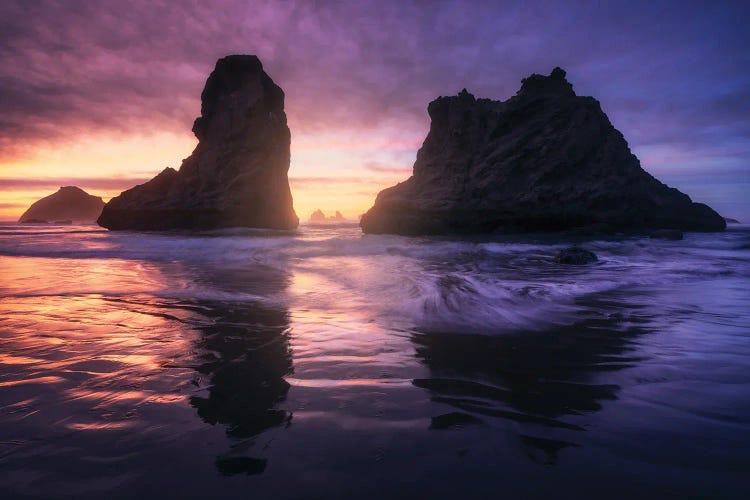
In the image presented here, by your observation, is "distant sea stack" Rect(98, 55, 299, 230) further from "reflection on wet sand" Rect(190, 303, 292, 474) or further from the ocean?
"reflection on wet sand" Rect(190, 303, 292, 474)

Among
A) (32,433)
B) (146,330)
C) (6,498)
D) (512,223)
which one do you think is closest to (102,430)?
(32,433)

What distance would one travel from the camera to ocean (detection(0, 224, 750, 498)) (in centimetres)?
190

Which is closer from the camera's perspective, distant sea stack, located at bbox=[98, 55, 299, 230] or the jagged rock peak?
the jagged rock peak

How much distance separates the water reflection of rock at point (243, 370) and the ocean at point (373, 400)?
2 centimetres

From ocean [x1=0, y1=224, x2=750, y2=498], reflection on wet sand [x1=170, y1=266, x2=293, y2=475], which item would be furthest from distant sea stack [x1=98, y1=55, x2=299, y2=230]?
reflection on wet sand [x1=170, y1=266, x2=293, y2=475]

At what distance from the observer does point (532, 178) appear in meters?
31.9

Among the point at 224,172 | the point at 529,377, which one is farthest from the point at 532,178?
the point at 224,172

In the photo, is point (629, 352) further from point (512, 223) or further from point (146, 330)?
point (512, 223)

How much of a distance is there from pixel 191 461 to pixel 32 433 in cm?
114

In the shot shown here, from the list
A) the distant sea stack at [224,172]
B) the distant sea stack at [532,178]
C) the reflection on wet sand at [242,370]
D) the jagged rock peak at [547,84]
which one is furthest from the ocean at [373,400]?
the distant sea stack at [224,172]

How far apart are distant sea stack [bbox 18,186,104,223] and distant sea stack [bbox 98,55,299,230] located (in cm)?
10513

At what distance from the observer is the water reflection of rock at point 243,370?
2.37m

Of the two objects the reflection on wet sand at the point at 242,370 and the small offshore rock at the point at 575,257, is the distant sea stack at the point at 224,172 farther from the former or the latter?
the reflection on wet sand at the point at 242,370

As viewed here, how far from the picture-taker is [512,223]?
32750 mm
